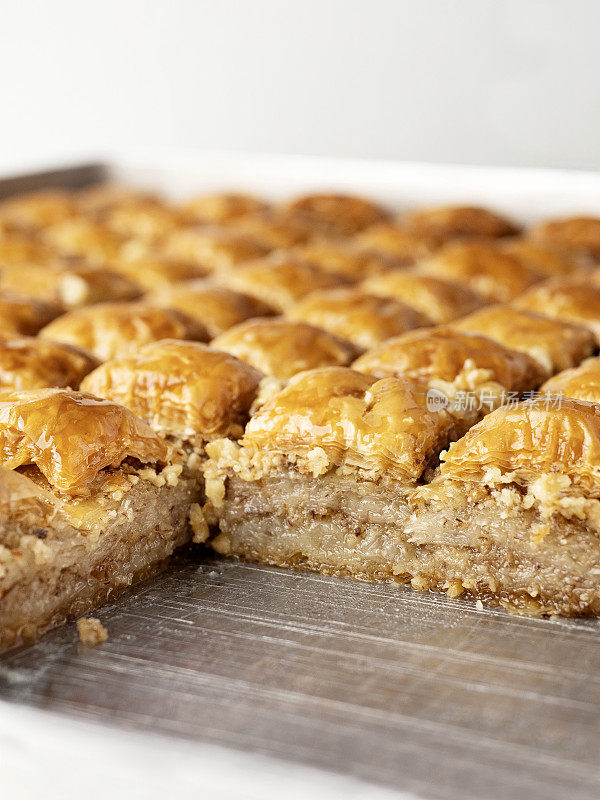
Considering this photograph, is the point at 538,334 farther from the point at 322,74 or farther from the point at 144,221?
the point at 322,74

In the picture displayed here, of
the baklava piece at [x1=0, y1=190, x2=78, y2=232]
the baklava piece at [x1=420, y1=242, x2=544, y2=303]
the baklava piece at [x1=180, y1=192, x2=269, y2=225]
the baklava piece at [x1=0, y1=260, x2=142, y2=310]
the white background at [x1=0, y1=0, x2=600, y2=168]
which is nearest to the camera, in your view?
the baklava piece at [x1=0, y1=260, x2=142, y2=310]

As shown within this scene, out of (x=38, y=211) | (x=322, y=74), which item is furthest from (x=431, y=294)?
(x=322, y=74)

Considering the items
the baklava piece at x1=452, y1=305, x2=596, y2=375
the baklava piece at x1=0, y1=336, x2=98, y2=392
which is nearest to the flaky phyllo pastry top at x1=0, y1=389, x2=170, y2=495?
the baklava piece at x1=0, y1=336, x2=98, y2=392

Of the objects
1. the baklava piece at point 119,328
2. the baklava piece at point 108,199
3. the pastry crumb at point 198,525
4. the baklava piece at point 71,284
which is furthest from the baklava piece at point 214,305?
the baklava piece at point 108,199

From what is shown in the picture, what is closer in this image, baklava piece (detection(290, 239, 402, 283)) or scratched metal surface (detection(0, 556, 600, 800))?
scratched metal surface (detection(0, 556, 600, 800))

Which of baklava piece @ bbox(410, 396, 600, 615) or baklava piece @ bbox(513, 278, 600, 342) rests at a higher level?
baklava piece @ bbox(513, 278, 600, 342)

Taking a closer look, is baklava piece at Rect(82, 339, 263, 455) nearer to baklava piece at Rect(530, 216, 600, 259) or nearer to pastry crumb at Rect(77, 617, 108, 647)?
pastry crumb at Rect(77, 617, 108, 647)

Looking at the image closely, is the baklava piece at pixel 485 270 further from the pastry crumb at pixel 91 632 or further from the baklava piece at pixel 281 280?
the pastry crumb at pixel 91 632
